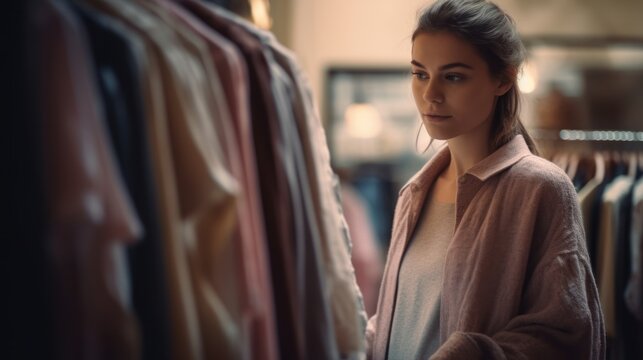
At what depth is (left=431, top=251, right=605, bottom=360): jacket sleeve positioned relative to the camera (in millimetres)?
1216

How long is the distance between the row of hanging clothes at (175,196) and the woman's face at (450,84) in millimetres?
355

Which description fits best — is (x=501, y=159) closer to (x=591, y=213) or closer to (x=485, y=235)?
(x=485, y=235)

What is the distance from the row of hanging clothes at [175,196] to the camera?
65cm

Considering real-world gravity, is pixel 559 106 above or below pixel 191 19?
below

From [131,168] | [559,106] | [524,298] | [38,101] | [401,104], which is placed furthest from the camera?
[401,104]

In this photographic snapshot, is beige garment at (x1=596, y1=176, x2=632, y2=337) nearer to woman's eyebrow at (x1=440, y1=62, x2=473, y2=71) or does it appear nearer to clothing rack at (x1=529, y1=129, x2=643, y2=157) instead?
clothing rack at (x1=529, y1=129, x2=643, y2=157)

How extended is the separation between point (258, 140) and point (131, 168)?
9.5 inches

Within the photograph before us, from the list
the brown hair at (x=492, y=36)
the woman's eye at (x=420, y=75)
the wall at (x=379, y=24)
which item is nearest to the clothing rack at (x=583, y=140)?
the wall at (x=379, y=24)

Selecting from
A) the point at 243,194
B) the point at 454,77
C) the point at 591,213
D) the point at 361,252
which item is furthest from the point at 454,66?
the point at 361,252

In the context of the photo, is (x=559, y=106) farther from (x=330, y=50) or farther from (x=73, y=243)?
(x=73, y=243)

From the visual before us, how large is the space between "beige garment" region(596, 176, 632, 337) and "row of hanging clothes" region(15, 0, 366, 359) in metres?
1.39

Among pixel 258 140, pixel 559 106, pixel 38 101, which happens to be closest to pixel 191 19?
pixel 258 140

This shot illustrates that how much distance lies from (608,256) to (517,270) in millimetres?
1077

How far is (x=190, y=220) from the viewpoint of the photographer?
800mm
